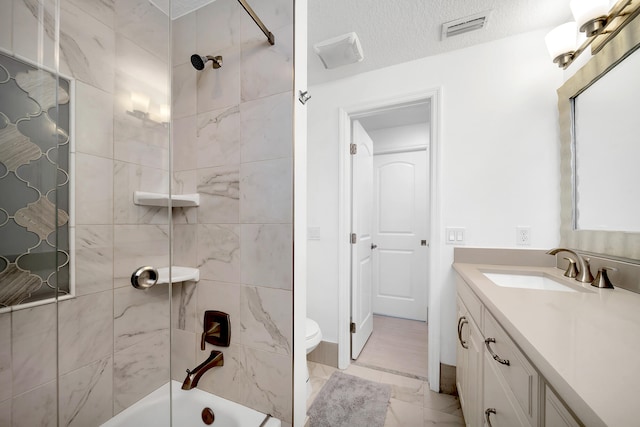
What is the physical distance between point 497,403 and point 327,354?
4.44 feet

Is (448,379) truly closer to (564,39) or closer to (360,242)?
(360,242)

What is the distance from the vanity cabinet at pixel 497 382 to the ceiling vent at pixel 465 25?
4.89 feet

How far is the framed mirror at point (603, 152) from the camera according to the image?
904 mm

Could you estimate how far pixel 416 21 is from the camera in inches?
53.9

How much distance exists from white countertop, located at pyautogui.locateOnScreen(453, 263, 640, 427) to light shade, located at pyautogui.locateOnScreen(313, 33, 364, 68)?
1.54m

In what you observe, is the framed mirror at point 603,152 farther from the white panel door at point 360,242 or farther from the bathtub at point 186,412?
the bathtub at point 186,412

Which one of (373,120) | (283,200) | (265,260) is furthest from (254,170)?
(373,120)

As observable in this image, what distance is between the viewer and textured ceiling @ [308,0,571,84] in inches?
49.9

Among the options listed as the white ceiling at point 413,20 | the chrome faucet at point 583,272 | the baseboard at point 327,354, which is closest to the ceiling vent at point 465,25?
the white ceiling at point 413,20

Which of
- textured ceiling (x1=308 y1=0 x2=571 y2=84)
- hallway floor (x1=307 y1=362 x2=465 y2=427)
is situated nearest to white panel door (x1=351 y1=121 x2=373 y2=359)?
hallway floor (x1=307 y1=362 x2=465 y2=427)

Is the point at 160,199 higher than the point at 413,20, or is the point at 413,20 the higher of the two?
the point at 413,20

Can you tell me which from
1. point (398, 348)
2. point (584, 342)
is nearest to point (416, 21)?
point (584, 342)

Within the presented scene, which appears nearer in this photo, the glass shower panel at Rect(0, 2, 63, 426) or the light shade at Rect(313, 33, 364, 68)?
the glass shower panel at Rect(0, 2, 63, 426)

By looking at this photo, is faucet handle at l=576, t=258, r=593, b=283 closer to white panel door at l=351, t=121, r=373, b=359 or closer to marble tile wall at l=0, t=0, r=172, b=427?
white panel door at l=351, t=121, r=373, b=359
